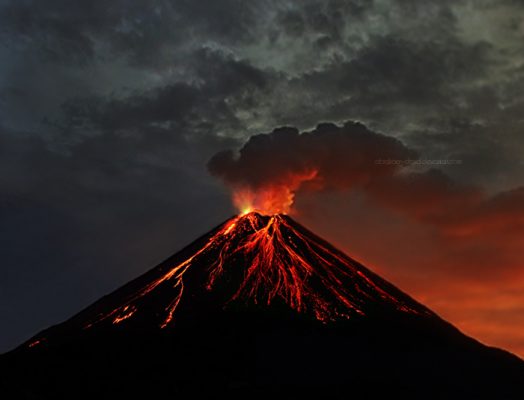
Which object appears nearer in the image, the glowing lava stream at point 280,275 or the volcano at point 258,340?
the volcano at point 258,340

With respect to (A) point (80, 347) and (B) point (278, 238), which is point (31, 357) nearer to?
(A) point (80, 347)

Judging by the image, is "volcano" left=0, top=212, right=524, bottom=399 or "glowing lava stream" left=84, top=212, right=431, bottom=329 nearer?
"volcano" left=0, top=212, right=524, bottom=399

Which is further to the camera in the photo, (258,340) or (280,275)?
(280,275)

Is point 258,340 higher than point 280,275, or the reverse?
point 280,275
